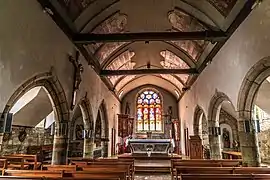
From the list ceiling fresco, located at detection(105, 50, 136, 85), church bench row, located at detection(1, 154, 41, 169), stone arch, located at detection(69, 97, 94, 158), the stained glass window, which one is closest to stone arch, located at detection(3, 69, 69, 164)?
church bench row, located at detection(1, 154, 41, 169)

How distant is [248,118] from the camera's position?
18.0 ft

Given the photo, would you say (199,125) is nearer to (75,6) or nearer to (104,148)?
(104,148)

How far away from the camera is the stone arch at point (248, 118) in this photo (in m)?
5.21

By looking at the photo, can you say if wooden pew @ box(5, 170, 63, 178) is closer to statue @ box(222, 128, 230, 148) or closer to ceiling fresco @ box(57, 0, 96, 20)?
ceiling fresco @ box(57, 0, 96, 20)

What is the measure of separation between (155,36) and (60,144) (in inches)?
148

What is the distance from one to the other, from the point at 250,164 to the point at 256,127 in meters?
0.85

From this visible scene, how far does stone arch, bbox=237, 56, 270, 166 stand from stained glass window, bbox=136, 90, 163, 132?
1049 cm

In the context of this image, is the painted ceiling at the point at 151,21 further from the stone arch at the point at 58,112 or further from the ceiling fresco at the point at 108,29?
the stone arch at the point at 58,112

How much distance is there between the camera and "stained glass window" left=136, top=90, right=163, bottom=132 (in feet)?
52.4

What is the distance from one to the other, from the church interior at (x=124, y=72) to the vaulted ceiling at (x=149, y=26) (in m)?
0.03

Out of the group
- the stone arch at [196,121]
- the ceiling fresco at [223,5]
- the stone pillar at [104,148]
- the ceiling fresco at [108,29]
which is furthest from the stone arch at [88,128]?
the ceiling fresco at [223,5]

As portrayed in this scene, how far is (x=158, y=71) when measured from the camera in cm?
956

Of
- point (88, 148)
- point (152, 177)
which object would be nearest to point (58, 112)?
point (88, 148)


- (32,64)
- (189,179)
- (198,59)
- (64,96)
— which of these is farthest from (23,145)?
(189,179)
